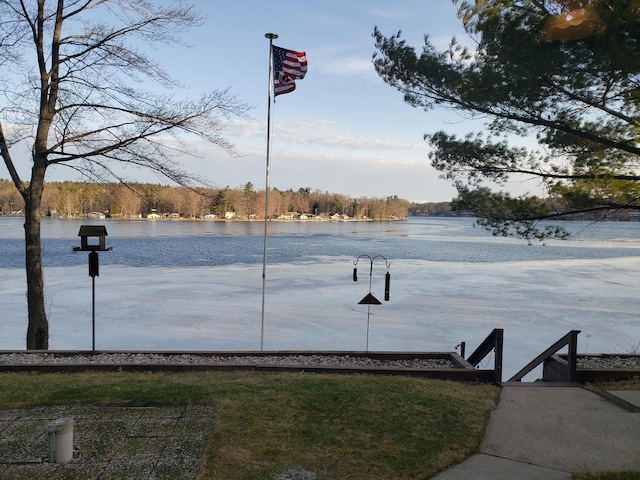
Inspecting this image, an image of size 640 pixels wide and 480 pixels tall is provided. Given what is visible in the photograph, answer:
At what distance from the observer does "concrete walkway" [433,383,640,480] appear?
3949mm

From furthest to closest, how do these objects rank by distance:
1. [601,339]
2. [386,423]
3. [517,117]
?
[601,339] < [517,117] < [386,423]

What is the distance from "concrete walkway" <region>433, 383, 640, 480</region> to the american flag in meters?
7.13

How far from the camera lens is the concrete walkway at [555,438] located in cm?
395

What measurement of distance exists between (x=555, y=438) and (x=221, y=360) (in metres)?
4.93

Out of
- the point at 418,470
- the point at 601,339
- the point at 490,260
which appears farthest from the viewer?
the point at 490,260

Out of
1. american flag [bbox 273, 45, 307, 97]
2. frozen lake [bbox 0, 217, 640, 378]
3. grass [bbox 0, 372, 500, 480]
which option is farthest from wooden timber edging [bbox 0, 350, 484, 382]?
american flag [bbox 273, 45, 307, 97]

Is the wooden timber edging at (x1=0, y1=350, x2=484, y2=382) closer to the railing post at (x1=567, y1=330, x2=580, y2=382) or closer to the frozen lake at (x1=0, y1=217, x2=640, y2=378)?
the railing post at (x1=567, y1=330, x2=580, y2=382)

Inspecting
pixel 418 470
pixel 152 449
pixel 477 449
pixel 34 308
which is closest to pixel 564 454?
pixel 477 449

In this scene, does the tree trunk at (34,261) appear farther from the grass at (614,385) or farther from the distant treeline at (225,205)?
the distant treeline at (225,205)

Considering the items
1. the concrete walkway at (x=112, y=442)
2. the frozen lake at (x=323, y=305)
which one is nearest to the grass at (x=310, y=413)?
the concrete walkway at (x=112, y=442)

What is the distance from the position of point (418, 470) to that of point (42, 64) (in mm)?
9069

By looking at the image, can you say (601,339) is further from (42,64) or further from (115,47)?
(42,64)

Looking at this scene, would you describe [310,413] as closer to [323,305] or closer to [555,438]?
[555,438]

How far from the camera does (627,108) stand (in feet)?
26.9
